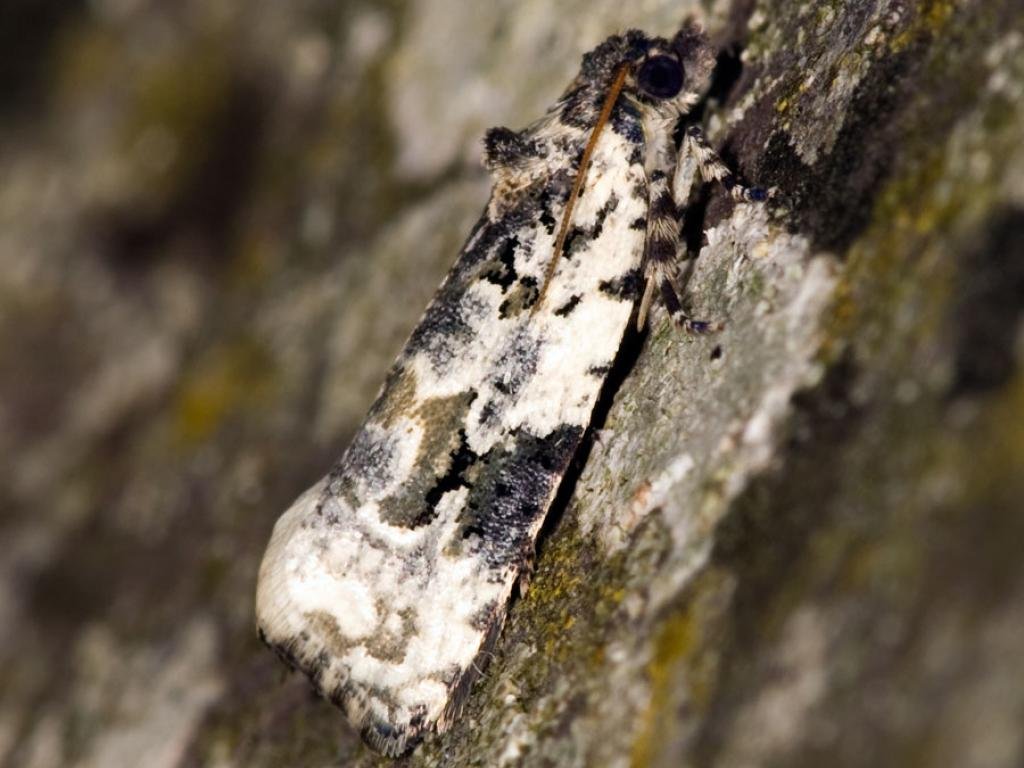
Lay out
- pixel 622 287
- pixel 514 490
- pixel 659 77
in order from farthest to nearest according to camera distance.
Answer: pixel 659 77 < pixel 622 287 < pixel 514 490

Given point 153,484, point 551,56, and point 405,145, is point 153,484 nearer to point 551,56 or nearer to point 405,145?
point 405,145

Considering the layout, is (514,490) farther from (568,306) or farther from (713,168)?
(713,168)

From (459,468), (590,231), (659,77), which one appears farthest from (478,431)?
(659,77)

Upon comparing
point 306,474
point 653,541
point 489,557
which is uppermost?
point 306,474

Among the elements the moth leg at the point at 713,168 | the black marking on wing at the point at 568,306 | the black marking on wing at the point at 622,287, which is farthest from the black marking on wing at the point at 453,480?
the moth leg at the point at 713,168

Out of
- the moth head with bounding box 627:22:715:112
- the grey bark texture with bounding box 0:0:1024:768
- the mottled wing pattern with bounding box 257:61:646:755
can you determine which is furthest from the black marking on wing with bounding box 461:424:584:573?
the moth head with bounding box 627:22:715:112

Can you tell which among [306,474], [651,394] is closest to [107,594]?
[306,474]
